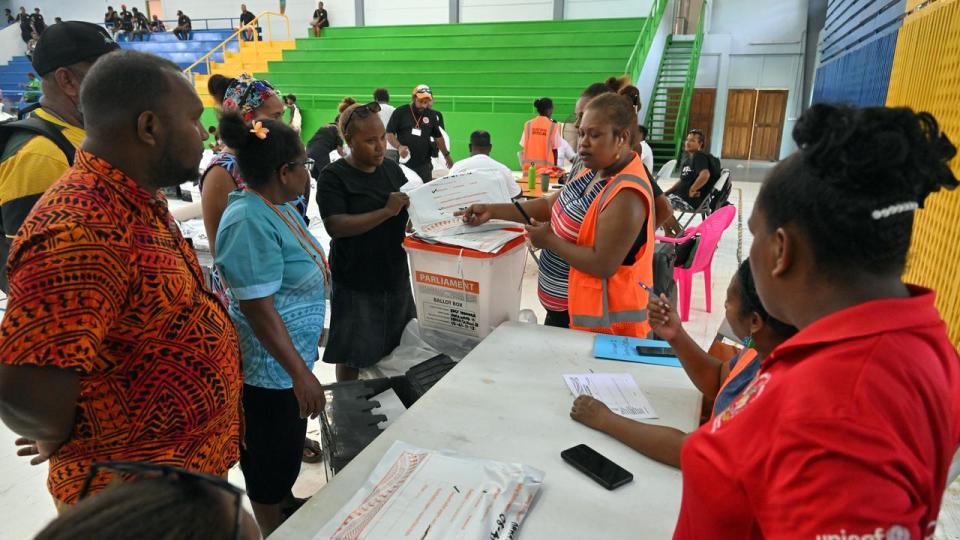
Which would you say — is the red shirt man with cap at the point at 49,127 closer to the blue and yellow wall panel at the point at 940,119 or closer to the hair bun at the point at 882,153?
the hair bun at the point at 882,153

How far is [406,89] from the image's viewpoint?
11.3 m

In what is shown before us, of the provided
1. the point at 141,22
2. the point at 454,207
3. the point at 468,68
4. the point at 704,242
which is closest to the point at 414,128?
the point at 704,242

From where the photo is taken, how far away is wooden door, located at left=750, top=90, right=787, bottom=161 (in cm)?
1349

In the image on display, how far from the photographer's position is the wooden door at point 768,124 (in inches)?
531

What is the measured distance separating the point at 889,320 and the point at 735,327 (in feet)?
1.80

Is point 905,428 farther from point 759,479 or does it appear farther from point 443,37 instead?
point 443,37

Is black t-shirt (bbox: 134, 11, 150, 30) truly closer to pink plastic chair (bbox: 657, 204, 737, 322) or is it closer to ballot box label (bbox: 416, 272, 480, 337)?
pink plastic chair (bbox: 657, 204, 737, 322)

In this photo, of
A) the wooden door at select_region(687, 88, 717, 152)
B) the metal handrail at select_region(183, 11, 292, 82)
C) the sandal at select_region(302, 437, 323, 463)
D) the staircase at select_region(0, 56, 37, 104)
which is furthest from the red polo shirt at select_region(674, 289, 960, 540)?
the staircase at select_region(0, 56, 37, 104)

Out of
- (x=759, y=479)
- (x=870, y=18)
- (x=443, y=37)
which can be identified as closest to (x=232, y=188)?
(x=759, y=479)

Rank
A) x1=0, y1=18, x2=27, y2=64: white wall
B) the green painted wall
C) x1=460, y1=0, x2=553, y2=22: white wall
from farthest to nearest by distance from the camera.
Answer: x1=0, y1=18, x2=27, y2=64: white wall → x1=460, y1=0, x2=553, y2=22: white wall → the green painted wall

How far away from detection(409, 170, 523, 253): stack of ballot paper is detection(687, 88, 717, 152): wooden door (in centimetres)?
1302

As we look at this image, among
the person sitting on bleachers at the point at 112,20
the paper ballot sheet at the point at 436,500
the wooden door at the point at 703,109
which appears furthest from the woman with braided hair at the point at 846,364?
the person sitting on bleachers at the point at 112,20

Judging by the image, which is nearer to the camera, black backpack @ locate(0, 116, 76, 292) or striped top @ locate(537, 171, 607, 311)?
black backpack @ locate(0, 116, 76, 292)

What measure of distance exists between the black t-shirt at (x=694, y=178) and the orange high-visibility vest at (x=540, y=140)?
135 cm
